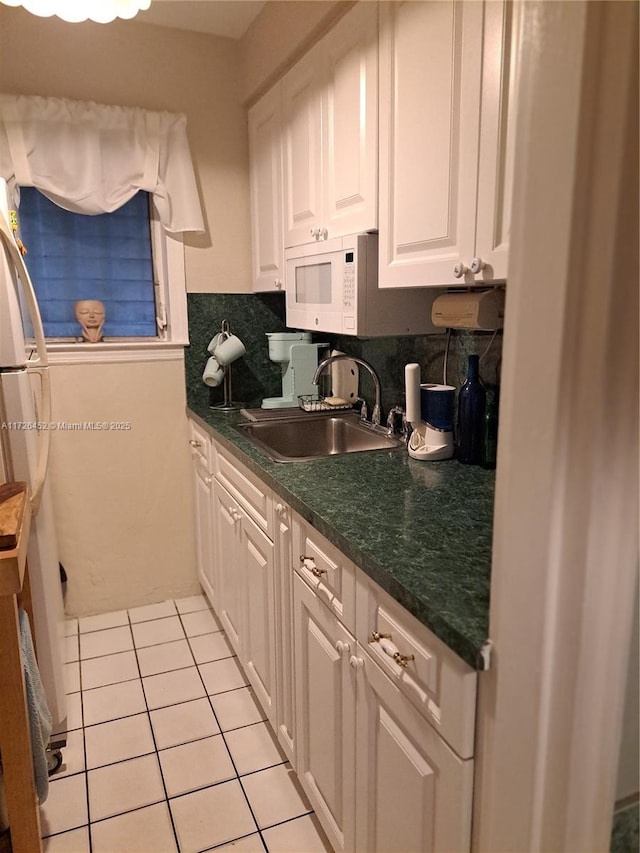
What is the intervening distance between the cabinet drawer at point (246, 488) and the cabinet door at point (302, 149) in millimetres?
857

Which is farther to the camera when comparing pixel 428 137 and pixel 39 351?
pixel 39 351

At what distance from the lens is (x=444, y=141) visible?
1.42 m

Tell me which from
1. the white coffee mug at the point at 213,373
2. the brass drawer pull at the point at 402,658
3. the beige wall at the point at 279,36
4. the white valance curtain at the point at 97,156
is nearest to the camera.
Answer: the brass drawer pull at the point at 402,658

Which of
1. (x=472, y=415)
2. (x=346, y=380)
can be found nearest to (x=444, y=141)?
(x=472, y=415)

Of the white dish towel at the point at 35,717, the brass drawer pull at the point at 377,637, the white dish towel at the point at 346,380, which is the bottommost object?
the white dish towel at the point at 35,717

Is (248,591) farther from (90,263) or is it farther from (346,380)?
(90,263)

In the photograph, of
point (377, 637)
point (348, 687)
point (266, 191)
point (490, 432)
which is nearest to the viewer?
point (377, 637)

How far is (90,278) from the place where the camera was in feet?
8.69

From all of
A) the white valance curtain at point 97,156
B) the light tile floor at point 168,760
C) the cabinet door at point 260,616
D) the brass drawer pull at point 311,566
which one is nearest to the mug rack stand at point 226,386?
the white valance curtain at point 97,156

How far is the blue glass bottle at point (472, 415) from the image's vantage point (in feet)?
5.69

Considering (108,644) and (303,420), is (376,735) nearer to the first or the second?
(303,420)

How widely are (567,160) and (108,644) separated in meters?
2.61

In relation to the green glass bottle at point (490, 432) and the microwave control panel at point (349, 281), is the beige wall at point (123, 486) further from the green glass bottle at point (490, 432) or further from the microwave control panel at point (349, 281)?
the green glass bottle at point (490, 432)

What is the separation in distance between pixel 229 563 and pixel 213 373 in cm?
88
